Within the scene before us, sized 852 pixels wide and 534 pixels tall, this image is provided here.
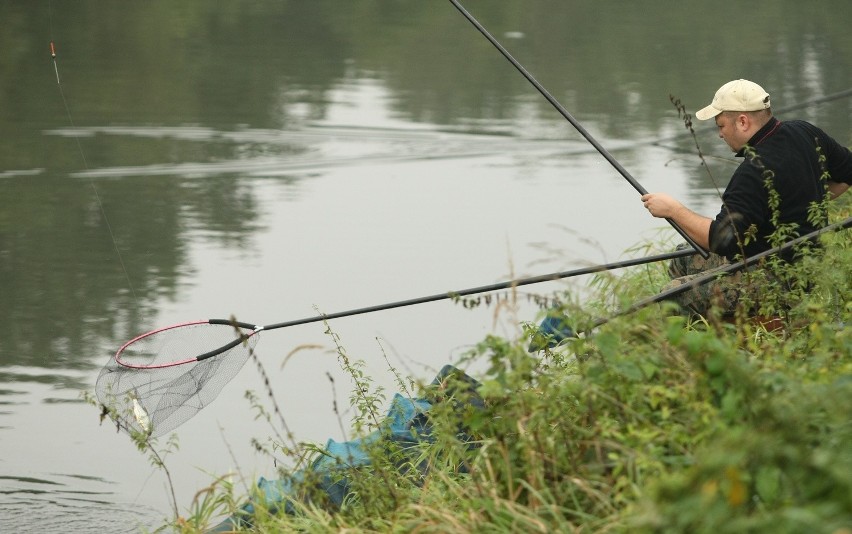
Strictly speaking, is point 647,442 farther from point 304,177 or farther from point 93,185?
point 304,177

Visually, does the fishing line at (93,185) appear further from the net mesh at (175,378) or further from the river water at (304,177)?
the net mesh at (175,378)

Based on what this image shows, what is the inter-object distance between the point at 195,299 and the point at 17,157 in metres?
3.44

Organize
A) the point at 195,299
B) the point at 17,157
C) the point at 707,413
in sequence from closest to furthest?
the point at 707,413 < the point at 195,299 < the point at 17,157

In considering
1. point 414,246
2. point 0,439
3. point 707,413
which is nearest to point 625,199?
point 414,246

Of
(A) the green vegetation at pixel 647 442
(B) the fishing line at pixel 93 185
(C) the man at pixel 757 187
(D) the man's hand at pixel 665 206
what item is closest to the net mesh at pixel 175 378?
(A) the green vegetation at pixel 647 442

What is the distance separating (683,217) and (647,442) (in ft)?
4.80

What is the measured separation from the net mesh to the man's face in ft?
5.84

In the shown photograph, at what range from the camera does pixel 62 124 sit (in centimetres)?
1073

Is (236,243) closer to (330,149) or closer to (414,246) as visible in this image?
(414,246)

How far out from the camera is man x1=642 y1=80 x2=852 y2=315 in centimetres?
435

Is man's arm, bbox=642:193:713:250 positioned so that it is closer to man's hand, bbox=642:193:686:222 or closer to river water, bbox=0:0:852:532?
man's hand, bbox=642:193:686:222

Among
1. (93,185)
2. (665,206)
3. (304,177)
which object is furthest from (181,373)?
(304,177)

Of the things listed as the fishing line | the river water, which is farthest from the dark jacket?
the fishing line

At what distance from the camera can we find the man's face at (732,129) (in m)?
4.62
